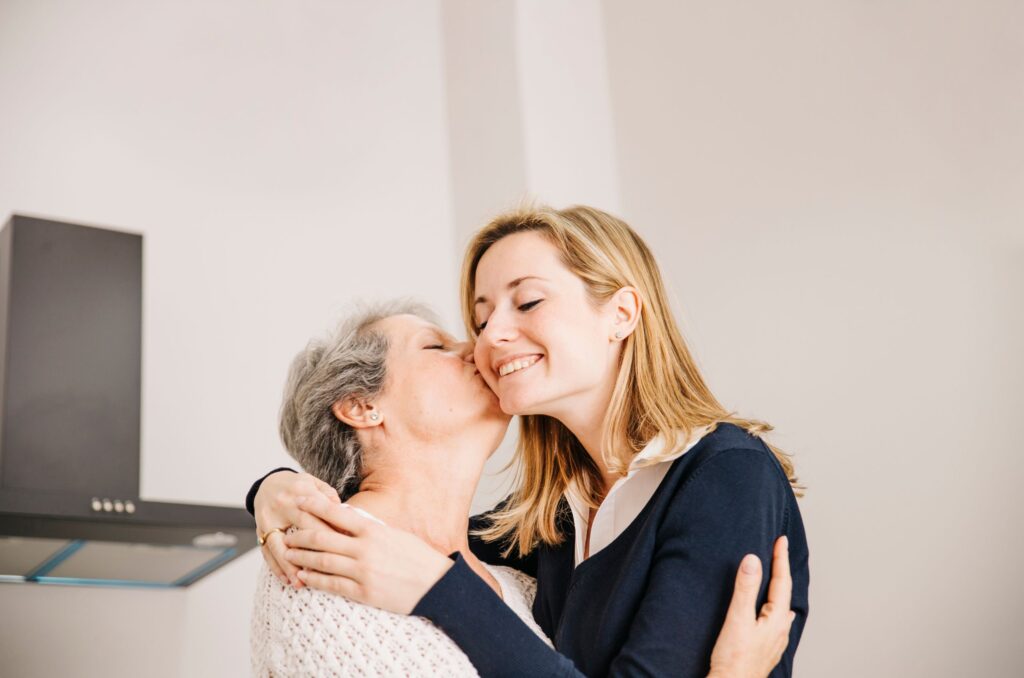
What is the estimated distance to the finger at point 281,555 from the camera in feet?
5.12

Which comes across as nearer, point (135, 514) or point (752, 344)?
point (135, 514)

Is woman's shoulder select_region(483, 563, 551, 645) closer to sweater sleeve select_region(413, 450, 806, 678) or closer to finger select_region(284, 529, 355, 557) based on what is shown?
sweater sleeve select_region(413, 450, 806, 678)

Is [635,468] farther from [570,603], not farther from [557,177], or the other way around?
[557,177]

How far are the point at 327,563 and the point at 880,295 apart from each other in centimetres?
150

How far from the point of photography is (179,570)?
2.57 m

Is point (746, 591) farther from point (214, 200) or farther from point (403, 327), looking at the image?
point (214, 200)

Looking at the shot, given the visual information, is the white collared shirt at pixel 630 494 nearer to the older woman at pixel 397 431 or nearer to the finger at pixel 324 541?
the older woman at pixel 397 431

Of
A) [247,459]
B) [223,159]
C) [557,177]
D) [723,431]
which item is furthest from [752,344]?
[223,159]

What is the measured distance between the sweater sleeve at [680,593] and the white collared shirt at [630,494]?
0.30 feet

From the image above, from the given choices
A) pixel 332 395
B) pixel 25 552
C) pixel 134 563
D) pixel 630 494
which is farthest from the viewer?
pixel 134 563

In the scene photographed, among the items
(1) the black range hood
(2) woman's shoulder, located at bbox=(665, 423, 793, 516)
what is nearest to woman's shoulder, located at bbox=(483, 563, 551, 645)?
(2) woman's shoulder, located at bbox=(665, 423, 793, 516)

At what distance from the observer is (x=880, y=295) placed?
249 cm

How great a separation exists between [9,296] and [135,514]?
61 centimetres

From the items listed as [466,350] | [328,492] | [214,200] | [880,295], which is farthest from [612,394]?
[214,200]
